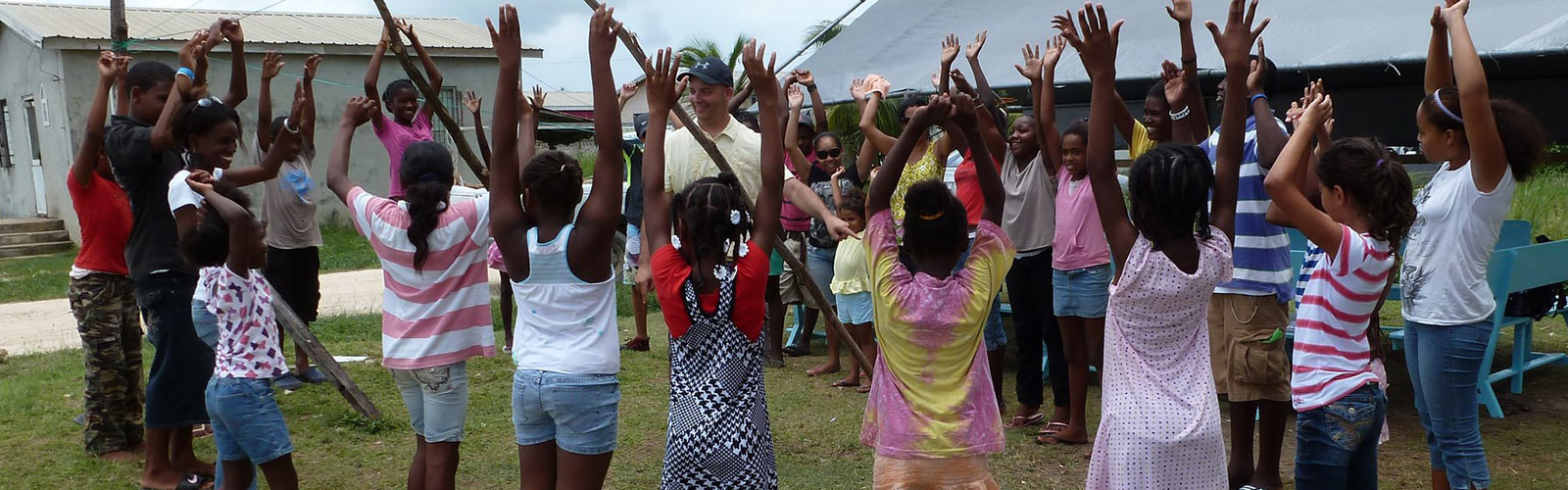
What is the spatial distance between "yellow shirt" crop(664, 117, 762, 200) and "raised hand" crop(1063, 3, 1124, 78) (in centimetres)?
220

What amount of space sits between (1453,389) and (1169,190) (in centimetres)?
155

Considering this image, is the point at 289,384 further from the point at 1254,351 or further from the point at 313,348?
the point at 1254,351

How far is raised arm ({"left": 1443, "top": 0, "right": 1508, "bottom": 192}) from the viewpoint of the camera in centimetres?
351

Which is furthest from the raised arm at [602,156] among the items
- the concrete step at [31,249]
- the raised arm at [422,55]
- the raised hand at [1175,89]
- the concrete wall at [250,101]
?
the concrete step at [31,249]

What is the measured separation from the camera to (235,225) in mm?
4168

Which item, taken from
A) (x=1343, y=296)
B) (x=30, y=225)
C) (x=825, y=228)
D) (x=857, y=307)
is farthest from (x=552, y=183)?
(x=30, y=225)

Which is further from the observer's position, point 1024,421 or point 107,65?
point 1024,421

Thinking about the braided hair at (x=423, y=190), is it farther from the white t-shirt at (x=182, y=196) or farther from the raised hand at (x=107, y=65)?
the raised hand at (x=107, y=65)

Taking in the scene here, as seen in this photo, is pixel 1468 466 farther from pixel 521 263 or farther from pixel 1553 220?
pixel 1553 220

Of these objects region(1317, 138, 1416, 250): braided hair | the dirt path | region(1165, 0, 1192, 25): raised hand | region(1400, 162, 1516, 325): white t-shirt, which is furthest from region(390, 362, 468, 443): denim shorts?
the dirt path

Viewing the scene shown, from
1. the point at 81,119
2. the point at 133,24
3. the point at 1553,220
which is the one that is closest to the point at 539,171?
the point at 1553,220

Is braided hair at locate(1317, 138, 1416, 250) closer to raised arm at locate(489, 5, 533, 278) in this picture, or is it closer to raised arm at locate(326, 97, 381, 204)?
raised arm at locate(489, 5, 533, 278)

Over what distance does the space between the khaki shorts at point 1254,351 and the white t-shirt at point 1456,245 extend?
770 mm

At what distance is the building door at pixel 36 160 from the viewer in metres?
18.3
